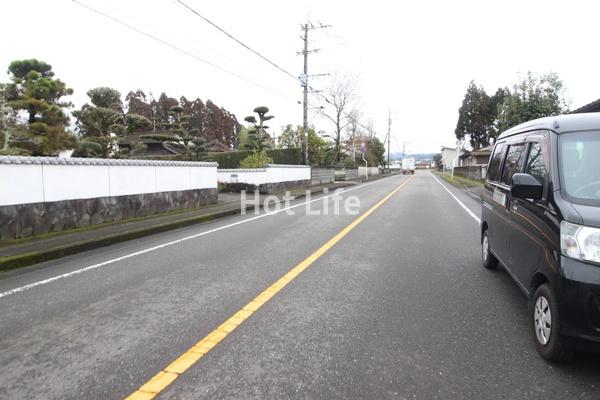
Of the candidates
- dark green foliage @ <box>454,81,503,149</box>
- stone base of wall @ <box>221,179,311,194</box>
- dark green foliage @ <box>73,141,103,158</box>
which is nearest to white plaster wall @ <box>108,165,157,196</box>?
stone base of wall @ <box>221,179,311,194</box>

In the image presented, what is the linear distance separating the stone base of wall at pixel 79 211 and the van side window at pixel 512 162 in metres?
8.37

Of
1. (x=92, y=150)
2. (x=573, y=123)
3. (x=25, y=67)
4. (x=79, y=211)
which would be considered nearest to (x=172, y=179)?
(x=79, y=211)

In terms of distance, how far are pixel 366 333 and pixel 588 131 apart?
2.62 m

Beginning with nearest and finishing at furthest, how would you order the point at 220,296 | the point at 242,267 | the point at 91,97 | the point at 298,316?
the point at 298,316 < the point at 220,296 < the point at 242,267 < the point at 91,97

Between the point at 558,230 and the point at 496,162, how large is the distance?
2.72 meters

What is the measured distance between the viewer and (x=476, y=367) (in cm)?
280

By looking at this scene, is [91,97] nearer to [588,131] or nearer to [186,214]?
[186,214]

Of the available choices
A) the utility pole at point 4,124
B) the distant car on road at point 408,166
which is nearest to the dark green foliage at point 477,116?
the distant car on road at point 408,166

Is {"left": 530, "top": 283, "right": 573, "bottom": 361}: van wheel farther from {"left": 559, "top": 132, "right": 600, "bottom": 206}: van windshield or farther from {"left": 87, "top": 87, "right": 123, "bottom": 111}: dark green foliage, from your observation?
{"left": 87, "top": 87, "right": 123, "bottom": 111}: dark green foliage

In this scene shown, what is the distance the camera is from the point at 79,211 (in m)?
8.64

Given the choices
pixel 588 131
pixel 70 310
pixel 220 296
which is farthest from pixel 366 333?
pixel 70 310

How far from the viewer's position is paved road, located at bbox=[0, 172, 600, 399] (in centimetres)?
259

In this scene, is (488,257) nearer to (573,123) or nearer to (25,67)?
(573,123)

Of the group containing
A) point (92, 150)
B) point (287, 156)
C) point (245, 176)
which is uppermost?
point (92, 150)
